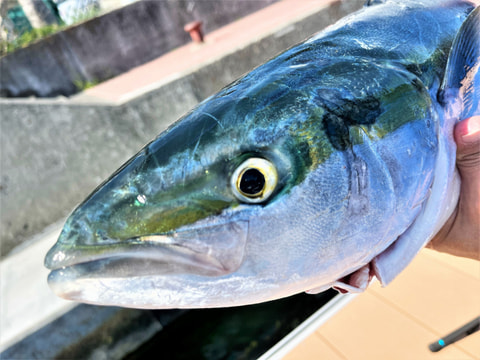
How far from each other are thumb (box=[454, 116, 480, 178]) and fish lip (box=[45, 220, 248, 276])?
3.42 ft

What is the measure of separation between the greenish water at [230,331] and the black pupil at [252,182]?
12.3 ft

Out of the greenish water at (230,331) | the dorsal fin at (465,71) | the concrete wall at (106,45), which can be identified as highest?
the concrete wall at (106,45)

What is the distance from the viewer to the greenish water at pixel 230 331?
4.27m

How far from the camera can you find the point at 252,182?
3.35ft

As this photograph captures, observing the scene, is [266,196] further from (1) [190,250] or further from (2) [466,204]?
(2) [466,204]

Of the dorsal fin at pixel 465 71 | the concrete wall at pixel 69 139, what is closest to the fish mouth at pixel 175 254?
the dorsal fin at pixel 465 71

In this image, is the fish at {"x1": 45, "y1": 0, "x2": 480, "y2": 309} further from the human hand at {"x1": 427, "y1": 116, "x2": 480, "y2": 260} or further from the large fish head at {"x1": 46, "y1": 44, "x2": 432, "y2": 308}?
the human hand at {"x1": 427, "y1": 116, "x2": 480, "y2": 260}

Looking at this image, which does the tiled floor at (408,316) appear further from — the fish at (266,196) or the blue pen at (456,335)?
the fish at (266,196)

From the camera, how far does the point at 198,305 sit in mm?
1037

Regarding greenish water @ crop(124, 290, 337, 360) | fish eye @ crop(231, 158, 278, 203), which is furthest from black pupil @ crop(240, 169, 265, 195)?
greenish water @ crop(124, 290, 337, 360)

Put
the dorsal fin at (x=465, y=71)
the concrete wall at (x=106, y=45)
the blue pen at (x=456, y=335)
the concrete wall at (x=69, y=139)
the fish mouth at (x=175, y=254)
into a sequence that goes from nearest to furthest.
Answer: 1. the fish mouth at (x=175, y=254)
2. the dorsal fin at (x=465, y=71)
3. the blue pen at (x=456, y=335)
4. the concrete wall at (x=69, y=139)
5. the concrete wall at (x=106, y=45)

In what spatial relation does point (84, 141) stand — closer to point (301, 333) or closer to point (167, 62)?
point (167, 62)

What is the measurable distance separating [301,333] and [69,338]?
2548mm

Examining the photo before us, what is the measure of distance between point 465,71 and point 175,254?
1359 mm
